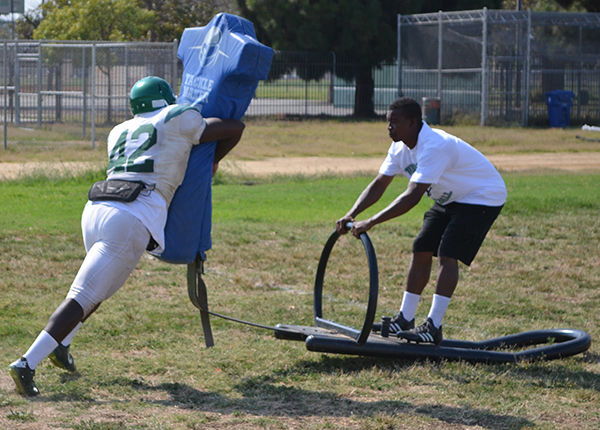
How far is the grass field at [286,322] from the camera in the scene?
4.19m

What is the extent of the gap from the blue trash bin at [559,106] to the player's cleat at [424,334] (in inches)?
881

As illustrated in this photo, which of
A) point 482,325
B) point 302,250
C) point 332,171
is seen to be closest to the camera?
point 482,325

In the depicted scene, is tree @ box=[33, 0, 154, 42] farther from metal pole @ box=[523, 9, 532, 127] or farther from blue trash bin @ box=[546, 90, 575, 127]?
blue trash bin @ box=[546, 90, 575, 127]

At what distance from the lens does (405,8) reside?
29.5m

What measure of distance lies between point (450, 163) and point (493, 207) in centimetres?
46

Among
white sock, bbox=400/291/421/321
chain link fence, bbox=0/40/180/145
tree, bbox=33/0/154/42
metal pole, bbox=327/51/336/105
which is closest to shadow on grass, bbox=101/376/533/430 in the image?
white sock, bbox=400/291/421/321

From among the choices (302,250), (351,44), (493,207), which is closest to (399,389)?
(493,207)

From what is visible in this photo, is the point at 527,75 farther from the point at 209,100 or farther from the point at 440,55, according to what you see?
the point at 209,100

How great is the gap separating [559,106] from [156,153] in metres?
23.5

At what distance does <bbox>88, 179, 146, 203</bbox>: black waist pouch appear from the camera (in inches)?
173

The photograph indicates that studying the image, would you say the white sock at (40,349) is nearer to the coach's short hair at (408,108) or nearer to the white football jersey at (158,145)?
the white football jersey at (158,145)

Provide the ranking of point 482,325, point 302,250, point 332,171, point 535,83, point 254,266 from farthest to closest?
1. point 535,83
2. point 332,171
3. point 302,250
4. point 254,266
5. point 482,325

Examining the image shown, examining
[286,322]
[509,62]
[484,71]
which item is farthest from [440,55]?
[286,322]

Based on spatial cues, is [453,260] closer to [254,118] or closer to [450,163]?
[450,163]
